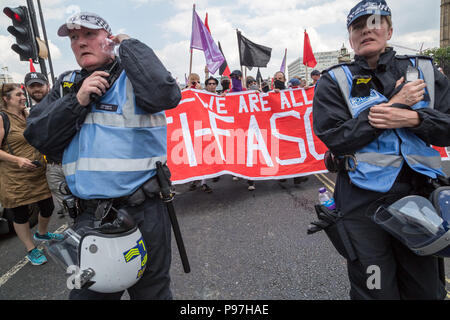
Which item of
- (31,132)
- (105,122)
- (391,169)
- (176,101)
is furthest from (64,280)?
(391,169)

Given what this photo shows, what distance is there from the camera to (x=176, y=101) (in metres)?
1.48

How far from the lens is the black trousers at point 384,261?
1.33 m

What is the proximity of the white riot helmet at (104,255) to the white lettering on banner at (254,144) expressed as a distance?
349 cm

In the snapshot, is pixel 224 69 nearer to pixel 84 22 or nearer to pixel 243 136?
pixel 243 136

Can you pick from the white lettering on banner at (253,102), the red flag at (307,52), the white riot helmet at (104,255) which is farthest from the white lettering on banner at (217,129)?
the red flag at (307,52)

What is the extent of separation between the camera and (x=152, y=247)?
1.49m

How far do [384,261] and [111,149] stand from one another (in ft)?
5.05

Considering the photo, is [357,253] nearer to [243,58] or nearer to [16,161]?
[16,161]

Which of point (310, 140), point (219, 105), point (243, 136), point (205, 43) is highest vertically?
point (205, 43)

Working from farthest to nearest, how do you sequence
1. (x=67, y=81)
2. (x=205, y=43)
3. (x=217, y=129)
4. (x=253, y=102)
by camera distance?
(x=205, y=43), (x=253, y=102), (x=217, y=129), (x=67, y=81)

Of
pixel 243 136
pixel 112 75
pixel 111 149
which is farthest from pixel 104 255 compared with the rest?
pixel 243 136

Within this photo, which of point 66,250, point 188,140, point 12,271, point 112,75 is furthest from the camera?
point 188,140

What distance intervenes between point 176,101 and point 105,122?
0.40 m

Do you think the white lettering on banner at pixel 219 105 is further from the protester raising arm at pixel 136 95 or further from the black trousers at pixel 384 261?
the black trousers at pixel 384 261
